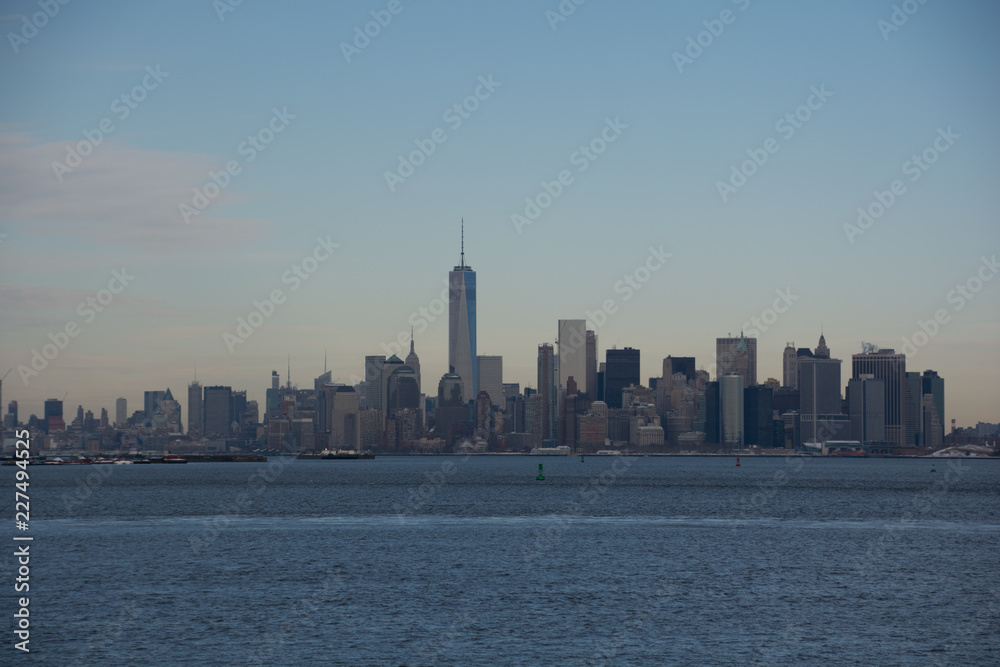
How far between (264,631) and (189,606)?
29.2 ft

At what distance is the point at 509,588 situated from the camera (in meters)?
67.6

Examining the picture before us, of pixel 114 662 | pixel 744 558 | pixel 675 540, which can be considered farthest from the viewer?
pixel 675 540

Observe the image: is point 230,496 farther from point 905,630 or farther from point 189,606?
point 905,630

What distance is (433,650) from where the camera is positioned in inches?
1950

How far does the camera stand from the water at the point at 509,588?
49.9m

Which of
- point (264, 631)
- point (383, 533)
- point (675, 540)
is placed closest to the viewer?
point (264, 631)

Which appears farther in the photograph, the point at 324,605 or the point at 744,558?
the point at 744,558

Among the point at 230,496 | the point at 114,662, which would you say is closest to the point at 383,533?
the point at 114,662

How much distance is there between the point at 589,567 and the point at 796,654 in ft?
98.3

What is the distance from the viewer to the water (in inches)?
1965

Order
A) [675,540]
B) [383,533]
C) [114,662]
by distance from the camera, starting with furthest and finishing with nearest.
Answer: [383,533] → [675,540] → [114,662]

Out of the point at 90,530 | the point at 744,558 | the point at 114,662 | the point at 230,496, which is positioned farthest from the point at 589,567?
the point at 230,496

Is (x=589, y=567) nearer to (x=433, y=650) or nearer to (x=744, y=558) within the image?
(x=744, y=558)

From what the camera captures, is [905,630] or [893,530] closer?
[905,630]
